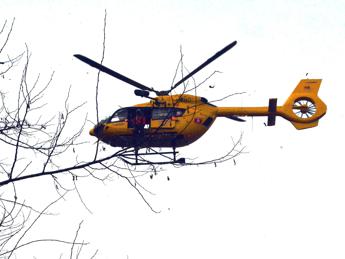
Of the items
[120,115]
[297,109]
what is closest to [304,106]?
[297,109]

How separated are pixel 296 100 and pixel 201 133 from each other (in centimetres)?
324

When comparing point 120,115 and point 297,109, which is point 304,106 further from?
point 120,115

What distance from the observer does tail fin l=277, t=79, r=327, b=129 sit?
17.9 m

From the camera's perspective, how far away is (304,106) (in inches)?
718

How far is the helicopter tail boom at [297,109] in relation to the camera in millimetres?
17484

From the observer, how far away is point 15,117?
5754 millimetres

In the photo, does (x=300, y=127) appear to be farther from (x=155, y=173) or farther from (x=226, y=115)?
(x=155, y=173)

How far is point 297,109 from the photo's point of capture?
18.0 meters

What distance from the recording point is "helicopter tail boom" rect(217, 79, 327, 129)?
17.5m

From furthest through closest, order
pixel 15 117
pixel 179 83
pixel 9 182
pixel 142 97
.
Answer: pixel 142 97 < pixel 179 83 < pixel 15 117 < pixel 9 182

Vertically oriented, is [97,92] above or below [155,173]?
above

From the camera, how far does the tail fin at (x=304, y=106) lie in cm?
1792

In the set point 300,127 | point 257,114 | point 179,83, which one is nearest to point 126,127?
point 257,114

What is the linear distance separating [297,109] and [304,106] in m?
0.31
